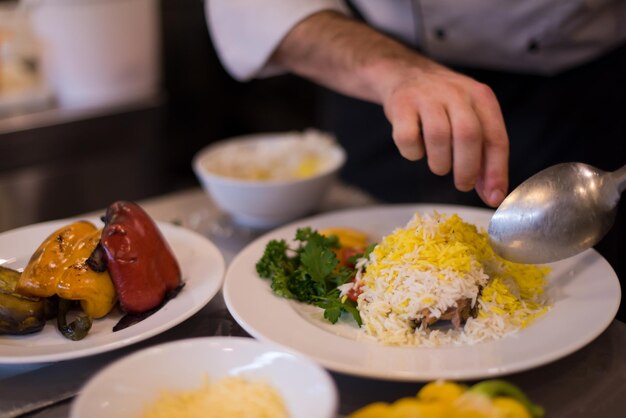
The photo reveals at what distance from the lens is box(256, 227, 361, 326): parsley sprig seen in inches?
49.3

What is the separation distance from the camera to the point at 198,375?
3.10 ft

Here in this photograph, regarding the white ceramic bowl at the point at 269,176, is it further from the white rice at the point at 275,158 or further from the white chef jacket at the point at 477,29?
the white chef jacket at the point at 477,29

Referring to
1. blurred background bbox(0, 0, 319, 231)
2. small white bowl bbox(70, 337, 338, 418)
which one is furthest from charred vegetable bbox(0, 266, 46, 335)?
blurred background bbox(0, 0, 319, 231)

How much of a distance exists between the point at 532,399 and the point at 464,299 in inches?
7.5

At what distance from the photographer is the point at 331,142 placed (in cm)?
188

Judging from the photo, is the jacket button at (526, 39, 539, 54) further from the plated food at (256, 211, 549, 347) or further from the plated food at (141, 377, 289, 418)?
the plated food at (141, 377, 289, 418)

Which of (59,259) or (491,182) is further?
(491,182)

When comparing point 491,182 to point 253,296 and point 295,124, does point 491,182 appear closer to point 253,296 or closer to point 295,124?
point 253,296

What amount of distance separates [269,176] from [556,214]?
2.68ft

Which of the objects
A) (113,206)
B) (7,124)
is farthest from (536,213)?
(7,124)

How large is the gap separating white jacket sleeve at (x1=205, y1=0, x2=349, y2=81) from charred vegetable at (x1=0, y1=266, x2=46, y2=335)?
0.89 meters

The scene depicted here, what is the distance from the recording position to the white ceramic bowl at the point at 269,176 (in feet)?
5.28

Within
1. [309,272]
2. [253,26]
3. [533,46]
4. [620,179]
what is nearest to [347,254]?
Result: [309,272]

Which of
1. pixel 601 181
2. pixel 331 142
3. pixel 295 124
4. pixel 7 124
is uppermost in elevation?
pixel 601 181
